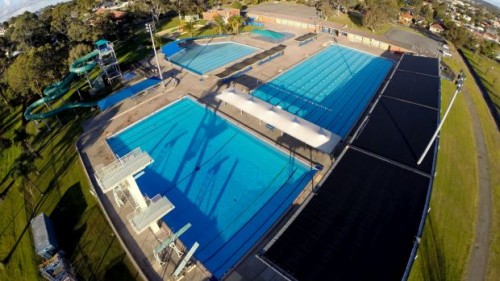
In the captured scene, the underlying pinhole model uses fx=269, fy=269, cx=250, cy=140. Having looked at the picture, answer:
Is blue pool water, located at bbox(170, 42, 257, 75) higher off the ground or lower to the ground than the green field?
higher

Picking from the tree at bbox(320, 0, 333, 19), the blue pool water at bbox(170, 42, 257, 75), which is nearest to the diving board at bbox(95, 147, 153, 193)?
the blue pool water at bbox(170, 42, 257, 75)

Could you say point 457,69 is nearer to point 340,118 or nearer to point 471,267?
point 340,118

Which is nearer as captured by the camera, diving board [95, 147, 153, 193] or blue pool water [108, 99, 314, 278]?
diving board [95, 147, 153, 193]

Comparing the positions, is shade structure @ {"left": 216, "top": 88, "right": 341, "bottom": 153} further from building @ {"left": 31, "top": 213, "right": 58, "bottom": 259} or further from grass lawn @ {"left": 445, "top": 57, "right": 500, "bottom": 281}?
building @ {"left": 31, "top": 213, "right": 58, "bottom": 259}

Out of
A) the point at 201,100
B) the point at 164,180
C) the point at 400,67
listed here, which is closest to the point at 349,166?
the point at 164,180

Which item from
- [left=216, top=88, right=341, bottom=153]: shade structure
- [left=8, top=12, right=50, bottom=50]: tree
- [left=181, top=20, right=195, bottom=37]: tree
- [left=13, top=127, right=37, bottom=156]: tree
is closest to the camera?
[left=216, top=88, right=341, bottom=153]: shade structure

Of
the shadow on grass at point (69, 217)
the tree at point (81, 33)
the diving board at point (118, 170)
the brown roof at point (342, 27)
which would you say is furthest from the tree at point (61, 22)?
the diving board at point (118, 170)

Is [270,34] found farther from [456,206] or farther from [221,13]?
[456,206]
